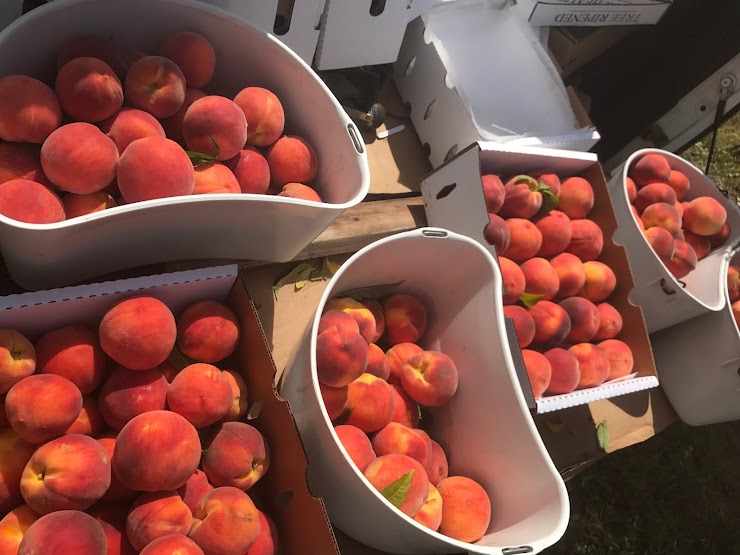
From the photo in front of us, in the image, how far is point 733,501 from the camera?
Result: 165cm

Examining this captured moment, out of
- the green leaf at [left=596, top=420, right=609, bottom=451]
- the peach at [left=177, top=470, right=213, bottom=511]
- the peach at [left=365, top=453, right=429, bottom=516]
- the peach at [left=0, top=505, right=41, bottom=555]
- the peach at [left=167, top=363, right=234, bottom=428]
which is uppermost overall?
the peach at [left=167, top=363, right=234, bottom=428]

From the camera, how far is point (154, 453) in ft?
2.08

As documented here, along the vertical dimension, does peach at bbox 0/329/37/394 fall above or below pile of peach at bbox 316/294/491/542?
above

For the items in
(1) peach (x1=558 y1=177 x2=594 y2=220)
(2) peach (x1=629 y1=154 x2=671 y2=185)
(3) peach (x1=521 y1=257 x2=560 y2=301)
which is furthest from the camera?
(2) peach (x1=629 y1=154 x2=671 y2=185)

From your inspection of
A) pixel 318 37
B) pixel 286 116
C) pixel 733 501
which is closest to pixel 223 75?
pixel 286 116

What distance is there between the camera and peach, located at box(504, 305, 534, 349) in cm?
103

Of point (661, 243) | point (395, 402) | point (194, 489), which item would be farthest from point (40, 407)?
point (661, 243)

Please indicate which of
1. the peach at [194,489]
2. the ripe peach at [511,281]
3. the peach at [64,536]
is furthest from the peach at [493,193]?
the peach at [64,536]

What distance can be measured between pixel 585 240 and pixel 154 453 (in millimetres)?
899

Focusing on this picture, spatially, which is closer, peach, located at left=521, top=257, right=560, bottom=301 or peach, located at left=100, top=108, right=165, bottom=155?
peach, located at left=100, top=108, right=165, bottom=155

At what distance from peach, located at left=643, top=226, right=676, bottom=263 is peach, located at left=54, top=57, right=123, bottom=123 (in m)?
1.03

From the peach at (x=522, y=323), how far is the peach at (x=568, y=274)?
16 centimetres

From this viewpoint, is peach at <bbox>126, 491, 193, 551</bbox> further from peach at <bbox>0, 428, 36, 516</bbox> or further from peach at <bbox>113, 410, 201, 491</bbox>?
peach at <bbox>0, 428, 36, 516</bbox>

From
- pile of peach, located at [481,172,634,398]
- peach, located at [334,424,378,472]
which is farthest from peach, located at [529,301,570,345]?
peach, located at [334,424,378,472]
